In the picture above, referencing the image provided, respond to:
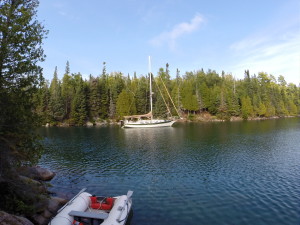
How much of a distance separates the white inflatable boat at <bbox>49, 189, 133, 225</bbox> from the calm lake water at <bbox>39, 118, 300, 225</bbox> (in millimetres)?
1282

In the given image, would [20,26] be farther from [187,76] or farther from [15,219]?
[187,76]

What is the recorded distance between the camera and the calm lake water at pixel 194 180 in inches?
461

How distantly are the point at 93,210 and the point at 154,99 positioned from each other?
267 feet

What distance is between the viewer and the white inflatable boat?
9680mm

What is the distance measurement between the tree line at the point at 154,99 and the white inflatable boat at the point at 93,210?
6438cm

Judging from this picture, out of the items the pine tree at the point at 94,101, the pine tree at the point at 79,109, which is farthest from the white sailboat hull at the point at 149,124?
the pine tree at the point at 94,101

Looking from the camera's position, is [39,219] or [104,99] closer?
[39,219]

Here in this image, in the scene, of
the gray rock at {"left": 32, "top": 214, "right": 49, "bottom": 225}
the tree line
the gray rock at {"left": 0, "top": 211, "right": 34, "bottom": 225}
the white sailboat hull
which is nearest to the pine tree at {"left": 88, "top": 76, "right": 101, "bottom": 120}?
the tree line

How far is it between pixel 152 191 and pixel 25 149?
29.9ft

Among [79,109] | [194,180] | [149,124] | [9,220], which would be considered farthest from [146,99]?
[9,220]

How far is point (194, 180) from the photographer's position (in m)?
17.2

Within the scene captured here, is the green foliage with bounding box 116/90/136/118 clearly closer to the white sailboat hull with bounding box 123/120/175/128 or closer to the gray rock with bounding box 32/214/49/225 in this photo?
the white sailboat hull with bounding box 123/120/175/128

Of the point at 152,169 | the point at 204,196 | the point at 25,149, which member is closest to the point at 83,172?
the point at 152,169

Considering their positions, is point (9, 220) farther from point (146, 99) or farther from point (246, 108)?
point (246, 108)
